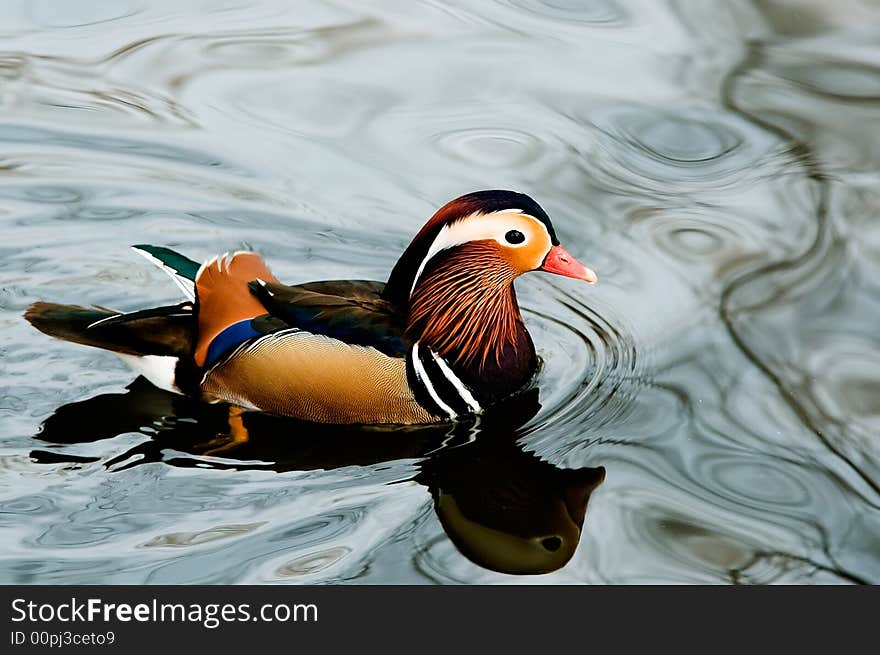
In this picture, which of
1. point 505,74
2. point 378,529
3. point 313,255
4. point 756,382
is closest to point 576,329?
point 756,382

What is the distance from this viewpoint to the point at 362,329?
5.98m

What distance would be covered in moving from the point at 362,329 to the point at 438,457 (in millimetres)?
657

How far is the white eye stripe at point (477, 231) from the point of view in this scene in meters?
6.08

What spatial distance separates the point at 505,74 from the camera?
9117 mm

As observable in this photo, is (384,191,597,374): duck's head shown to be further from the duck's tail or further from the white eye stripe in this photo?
the duck's tail

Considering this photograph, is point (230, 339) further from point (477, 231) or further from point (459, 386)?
point (477, 231)

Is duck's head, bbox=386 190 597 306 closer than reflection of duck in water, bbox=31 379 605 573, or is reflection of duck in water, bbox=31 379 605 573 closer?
reflection of duck in water, bbox=31 379 605 573

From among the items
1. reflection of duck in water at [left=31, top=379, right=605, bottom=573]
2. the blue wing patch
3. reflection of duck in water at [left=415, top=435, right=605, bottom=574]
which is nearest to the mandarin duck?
the blue wing patch

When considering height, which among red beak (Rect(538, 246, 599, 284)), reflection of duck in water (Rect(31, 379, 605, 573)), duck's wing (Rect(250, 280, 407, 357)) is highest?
red beak (Rect(538, 246, 599, 284))

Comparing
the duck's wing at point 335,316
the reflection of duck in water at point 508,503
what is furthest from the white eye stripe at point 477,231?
the reflection of duck in water at point 508,503

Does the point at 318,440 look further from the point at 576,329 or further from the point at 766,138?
the point at 766,138

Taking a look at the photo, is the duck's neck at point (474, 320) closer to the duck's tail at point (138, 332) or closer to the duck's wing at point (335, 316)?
the duck's wing at point (335, 316)

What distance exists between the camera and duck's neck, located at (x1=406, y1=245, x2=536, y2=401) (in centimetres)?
624

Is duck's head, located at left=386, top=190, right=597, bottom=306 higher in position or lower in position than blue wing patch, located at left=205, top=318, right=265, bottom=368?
higher
